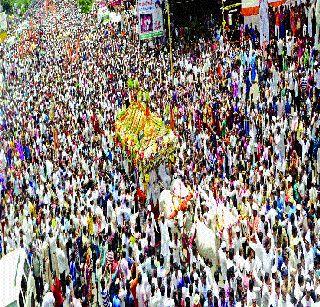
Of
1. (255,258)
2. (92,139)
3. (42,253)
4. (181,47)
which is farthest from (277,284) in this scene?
(181,47)

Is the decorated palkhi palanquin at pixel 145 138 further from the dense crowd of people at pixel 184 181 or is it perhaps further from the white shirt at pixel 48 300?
the white shirt at pixel 48 300

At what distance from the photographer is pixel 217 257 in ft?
30.2

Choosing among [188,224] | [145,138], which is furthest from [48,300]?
[145,138]

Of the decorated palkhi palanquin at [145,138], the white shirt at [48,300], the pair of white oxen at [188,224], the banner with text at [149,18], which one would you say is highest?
the banner with text at [149,18]

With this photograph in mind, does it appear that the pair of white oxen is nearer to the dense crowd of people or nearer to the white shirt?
the dense crowd of people

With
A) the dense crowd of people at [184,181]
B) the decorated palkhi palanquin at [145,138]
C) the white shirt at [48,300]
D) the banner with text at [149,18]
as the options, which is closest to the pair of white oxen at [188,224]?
the dense crowd of people at [184,181]

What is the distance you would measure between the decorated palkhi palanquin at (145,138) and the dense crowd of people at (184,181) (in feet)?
1.19

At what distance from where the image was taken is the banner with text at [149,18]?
1978cm

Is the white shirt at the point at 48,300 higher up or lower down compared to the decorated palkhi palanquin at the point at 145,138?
lower down

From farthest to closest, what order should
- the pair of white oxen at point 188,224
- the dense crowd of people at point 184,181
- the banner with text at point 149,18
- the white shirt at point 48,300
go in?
the banner with text at point 149,18 < the pair of white oxen at point 188,224 < the dense crowd of people at point 184,181 < the white shirt at point 48,300

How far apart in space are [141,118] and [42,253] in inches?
170

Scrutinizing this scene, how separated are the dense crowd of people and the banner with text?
1.29 metres

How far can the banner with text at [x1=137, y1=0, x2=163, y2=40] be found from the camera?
1978cm

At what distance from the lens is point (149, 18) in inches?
787
